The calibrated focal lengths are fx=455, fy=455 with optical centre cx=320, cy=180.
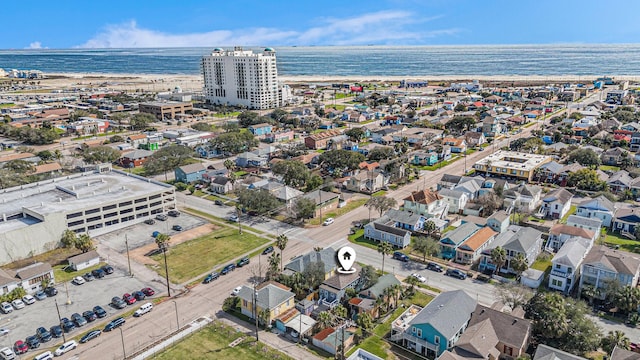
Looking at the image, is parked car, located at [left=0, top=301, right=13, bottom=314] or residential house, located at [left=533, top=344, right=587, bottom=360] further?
parked car, located at [left=0, top=301, right=13, bottom=314]

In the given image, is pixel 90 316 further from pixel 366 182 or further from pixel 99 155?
pixel 99 155

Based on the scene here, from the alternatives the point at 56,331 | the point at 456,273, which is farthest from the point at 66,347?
the point at 456,273

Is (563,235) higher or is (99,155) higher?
(99,155)

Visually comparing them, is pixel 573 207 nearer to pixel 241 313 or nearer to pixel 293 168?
pixel 293 168

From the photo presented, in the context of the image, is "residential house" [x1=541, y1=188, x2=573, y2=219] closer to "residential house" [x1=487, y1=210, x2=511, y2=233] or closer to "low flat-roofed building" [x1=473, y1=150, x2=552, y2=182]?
"residential house" [x1=487, y1=210, x2=511, y2=233]

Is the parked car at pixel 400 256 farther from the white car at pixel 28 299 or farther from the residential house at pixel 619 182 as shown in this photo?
the residential house at pixel 619 182

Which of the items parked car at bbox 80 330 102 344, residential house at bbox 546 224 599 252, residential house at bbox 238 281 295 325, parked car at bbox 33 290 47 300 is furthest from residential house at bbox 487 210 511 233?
parked car at bbox 33 290 47 300

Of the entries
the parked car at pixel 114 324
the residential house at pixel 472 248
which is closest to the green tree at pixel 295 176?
the residential house at pixel 472 248
